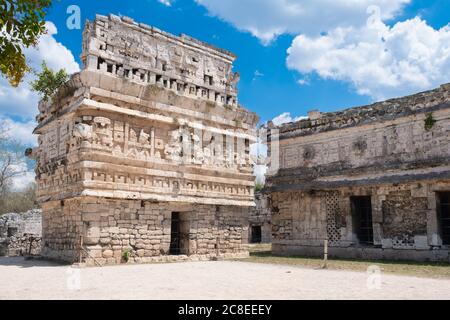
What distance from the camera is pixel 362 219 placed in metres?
16.5

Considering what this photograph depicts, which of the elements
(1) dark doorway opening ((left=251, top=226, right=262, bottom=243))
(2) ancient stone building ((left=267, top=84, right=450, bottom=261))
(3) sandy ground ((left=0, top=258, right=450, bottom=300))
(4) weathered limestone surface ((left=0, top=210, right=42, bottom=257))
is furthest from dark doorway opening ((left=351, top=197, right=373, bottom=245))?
(1) dark doorway opening ((left=251, top=226, right=262, bottom=243))

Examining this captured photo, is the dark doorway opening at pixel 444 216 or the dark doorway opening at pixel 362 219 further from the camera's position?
the dark doorway opening at pixel 362 219

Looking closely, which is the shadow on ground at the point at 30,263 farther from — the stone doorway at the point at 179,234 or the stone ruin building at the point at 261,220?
the stone ruin building at the point at 261,220

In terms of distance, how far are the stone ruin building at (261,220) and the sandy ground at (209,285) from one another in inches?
711

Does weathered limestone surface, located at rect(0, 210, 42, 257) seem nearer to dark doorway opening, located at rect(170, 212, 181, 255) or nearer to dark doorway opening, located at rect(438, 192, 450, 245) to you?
dark doorway opening, located at rect(170, 212, 181, 255)

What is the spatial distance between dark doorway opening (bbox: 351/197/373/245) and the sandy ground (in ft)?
20.0

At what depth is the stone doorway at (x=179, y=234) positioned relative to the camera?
47.7ft

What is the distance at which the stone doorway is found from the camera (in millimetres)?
14547

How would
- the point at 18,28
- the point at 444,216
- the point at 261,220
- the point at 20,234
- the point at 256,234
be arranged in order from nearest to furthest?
the point at 18,28 → the point at 444,216 → the point at 20,234 → the point at 261,220 → the point at 256,234

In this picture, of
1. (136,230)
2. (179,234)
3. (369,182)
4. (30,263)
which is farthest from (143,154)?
(369,182)

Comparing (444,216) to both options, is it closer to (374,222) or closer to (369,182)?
(374,222)

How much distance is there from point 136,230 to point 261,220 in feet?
54.6

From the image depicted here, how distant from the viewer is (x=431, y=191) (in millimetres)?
14141

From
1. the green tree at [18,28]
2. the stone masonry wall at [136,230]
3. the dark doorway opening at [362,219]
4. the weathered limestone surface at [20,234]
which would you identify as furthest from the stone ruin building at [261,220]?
the green tree at [18,28]
